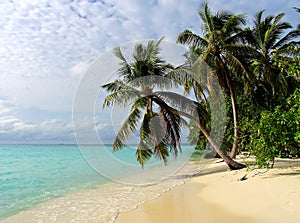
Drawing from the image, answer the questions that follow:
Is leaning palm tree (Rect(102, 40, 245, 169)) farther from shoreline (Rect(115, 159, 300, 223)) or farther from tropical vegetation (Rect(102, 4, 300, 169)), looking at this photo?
shoreline (Rect(115, 159, 300, 223))

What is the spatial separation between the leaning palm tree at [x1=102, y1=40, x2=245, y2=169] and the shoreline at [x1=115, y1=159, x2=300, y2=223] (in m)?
2.87

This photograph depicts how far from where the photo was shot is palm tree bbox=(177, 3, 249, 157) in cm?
1383

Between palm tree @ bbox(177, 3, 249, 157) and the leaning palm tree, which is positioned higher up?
palm tree @ bbox(177, 3, 249, 157)

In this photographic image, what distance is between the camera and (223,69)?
47.3 ft

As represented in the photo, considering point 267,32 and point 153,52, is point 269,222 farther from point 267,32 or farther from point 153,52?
point 267,32

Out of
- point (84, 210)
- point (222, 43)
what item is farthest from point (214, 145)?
point (84, 210)

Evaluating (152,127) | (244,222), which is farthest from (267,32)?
(244,222)

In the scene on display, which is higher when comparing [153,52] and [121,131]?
[153,52]

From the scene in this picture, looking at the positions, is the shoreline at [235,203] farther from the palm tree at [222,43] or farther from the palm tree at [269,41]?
the palm tree at [269,41]

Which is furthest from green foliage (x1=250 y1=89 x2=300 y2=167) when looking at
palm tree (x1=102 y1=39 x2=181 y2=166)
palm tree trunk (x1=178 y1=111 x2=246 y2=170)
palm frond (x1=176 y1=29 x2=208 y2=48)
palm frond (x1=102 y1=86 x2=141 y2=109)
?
palm frond (x1=176 y1=29 x2=208 y2=48)

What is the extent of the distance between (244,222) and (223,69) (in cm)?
998

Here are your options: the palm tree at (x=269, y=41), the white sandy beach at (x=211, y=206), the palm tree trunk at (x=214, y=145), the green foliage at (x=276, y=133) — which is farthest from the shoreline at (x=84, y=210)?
the palm tree at (x=269, y=41)

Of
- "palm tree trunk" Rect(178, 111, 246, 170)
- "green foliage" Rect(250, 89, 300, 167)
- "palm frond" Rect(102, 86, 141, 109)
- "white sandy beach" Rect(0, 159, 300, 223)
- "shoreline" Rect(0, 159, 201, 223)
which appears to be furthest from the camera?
"palm tree trunk" Rect(178, 111, 246, 170)

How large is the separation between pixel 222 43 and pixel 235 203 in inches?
361
